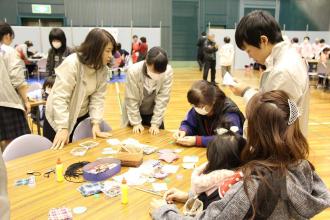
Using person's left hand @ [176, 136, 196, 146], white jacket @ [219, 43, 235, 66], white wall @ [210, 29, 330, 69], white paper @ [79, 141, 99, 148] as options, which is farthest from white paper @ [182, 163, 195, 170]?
white wall @ [210, 29, 330, 69]

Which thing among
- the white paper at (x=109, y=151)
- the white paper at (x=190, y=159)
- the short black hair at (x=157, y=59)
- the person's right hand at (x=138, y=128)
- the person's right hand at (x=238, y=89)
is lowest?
the white paper at (x=190, y=159)

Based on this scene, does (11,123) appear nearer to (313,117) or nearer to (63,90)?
(63,90)

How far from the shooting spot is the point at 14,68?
2939 millimetres

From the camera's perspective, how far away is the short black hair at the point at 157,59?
2.23 metres

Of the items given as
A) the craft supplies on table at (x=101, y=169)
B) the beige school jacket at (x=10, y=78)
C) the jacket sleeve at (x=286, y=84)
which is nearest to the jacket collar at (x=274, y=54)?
the jacket sleeve at (x=286, y=84)

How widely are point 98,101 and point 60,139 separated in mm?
469

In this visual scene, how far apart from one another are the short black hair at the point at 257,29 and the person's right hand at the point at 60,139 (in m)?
1.33

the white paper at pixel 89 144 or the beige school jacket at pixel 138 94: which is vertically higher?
the beige school jacket at pixel 138 94

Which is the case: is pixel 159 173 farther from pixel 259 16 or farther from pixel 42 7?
pixel 42 7

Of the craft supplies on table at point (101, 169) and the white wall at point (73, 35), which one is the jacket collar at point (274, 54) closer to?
the craft supplies on table at point (101, 169)

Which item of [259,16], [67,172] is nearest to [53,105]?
[67,172]

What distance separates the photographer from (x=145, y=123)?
278 centimetres

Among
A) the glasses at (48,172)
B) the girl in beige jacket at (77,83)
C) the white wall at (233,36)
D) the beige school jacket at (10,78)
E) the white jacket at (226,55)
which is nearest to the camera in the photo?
the glasses at (48,172)

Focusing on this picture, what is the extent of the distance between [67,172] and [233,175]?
1021 mm
